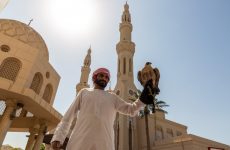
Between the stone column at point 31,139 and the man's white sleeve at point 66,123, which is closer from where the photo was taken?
the man's white sleeve at point 66,123

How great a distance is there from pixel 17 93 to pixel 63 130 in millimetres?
9051

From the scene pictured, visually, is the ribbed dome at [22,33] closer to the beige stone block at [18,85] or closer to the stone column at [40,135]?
the beige stone block at [18,85]

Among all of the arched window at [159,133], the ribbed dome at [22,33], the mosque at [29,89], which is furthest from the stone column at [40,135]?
the arched window at [159,133]

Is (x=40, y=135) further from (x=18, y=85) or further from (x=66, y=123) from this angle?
(x=66, y=123)

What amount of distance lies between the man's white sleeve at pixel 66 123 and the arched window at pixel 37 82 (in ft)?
34.0

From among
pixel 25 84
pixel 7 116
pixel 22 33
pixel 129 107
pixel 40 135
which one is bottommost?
pixel 129 107

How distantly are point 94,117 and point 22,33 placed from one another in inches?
568

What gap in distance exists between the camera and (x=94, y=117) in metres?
2.77

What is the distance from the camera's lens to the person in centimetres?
260

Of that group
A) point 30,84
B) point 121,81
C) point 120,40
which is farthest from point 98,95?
point 120,40

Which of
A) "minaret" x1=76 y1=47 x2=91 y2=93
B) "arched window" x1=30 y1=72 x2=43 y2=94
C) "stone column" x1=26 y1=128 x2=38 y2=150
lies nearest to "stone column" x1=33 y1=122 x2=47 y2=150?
"stone column" x1=26 y1=128 x2=38 y2=150

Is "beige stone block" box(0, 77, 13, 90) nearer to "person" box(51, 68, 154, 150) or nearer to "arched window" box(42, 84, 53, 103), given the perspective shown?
"arched window" box(42, 84, 53, 103)

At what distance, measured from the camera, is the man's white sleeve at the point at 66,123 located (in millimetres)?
2672

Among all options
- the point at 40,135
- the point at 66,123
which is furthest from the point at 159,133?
the point at 66,123
